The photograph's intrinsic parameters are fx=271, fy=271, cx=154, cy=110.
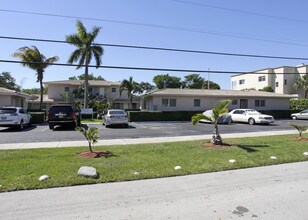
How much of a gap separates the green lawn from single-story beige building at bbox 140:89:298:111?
66.1ft

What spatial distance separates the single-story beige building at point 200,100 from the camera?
31.2 m

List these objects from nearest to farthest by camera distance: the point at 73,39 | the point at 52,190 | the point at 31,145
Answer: the point at 52,190 < the point at 31,145 < the point at 73,39

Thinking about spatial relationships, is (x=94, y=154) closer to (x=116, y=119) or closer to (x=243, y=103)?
(x=116, y=119)

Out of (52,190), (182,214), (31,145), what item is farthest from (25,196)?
(31,145)

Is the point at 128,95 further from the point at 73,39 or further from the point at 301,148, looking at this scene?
the point at 301,148

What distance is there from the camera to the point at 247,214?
14.5 ft

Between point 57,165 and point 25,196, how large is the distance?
7.25 ft

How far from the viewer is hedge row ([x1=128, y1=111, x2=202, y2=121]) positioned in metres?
27.6

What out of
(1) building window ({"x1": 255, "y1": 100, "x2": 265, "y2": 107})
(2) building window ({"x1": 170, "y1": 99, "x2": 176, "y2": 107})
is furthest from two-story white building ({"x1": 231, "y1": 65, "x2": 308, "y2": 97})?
(2) building window ({"x1": 170, "y1": 99, "x2": 176, "y2": 107})

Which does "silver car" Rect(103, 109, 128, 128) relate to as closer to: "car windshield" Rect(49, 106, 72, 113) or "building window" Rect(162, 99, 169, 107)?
"car windshield" Rect(49, 106, 72, 113)

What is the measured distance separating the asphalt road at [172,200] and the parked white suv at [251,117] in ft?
58.5

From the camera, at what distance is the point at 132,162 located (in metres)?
8.04

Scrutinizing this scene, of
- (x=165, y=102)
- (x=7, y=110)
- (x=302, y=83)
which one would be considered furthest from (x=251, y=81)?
(x=7, y=110)

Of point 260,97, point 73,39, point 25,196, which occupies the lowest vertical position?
point 25,196
